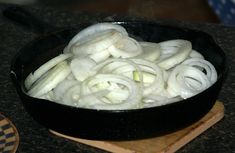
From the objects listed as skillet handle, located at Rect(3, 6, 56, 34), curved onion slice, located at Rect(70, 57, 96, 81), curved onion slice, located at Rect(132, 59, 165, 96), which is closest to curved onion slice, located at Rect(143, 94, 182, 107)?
curved onion slice, located at Rect(132, 59, 165, 96)

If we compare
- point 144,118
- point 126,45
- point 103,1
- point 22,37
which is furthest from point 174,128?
point 103,1

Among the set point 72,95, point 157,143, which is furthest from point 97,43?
point 157,143

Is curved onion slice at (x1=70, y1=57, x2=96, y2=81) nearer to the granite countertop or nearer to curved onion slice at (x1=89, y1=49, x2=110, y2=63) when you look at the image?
curved onion slice at (x1=89, y1=49, x2=110, y2=63)

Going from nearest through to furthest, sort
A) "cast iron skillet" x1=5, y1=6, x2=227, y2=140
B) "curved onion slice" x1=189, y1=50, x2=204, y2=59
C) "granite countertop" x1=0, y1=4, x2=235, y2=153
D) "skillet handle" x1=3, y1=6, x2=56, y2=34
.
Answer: "cast iron skillet" x1=5, y1=6, x2=227, y2=140
"granite countertop" x1=0, y1=4, x2=235, y2=153
"curved onion slice" x1=189, y1=50, x2=204, y2=59
"skillet handle" x1=3, y1=6, x2=56, y2=34

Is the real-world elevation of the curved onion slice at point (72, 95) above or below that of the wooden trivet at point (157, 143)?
above

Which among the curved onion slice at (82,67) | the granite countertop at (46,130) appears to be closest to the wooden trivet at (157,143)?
the granite countertop at (46,130)

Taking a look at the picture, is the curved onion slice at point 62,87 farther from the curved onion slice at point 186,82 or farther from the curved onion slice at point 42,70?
the curved onion slice at point 186,82
